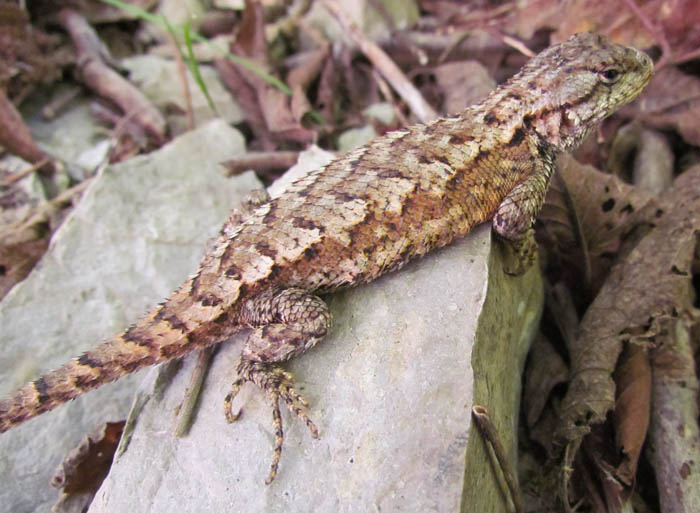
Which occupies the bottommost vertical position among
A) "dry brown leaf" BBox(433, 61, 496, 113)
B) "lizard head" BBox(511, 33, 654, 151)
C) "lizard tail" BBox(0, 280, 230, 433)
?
"lizard tail" BBox(0, 280, 230, 433)

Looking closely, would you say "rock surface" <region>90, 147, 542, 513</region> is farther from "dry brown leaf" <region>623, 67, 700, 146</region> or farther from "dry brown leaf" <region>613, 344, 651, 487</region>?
"dry brown leaf" <region>623, 67, 700, 146</region>

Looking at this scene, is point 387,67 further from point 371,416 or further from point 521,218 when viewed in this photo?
point 371,416

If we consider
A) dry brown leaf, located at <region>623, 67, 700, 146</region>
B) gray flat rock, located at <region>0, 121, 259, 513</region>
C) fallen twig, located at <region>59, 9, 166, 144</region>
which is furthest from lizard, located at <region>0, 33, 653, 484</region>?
fallen twig, located at <region>59, 9, 166, 144</region>

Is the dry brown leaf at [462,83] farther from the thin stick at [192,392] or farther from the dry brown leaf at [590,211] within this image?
the thin stick at [192,392]

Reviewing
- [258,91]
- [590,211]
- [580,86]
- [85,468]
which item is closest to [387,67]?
[258,91]

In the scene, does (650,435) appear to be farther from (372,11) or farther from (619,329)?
(372,11)

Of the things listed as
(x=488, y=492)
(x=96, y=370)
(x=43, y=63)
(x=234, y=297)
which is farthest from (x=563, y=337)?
(x=43, y=63)
